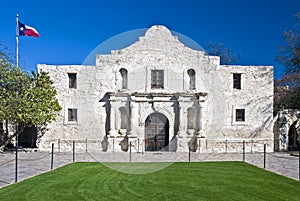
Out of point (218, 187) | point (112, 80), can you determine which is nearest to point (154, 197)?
point (218, 187)

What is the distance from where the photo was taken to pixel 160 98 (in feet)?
65.0

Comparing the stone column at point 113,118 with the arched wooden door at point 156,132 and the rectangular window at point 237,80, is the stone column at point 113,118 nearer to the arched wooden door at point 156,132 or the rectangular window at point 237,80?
the arched wooden door at point 156,132

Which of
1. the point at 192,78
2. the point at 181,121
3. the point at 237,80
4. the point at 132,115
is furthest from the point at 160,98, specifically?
the point at 237,80

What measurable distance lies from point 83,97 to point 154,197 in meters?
14.0

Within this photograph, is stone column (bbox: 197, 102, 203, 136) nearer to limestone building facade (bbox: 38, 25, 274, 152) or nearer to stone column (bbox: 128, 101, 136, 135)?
limestone building facade (bbox: 38, 25, 274, 152)

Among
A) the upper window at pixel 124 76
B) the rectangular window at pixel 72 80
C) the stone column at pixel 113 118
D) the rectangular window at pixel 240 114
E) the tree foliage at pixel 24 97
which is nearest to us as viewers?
the tree foliage at pixel 24 97

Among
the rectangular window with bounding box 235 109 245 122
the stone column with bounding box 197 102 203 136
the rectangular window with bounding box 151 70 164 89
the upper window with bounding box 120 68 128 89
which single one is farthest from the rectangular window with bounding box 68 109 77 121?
the rectangular window with bounding box 235 109 245 122

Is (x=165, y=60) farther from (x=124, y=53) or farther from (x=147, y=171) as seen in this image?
(x=147, y=171)

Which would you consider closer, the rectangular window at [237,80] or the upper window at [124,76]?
the upper window at [124,76]

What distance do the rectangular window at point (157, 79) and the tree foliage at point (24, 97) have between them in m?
6.33

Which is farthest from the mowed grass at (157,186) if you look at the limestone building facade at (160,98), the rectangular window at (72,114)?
the rectangular window at (72,114)

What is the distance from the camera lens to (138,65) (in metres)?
20.3

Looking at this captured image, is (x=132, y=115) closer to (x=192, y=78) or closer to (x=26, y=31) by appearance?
(x=192, y=78)

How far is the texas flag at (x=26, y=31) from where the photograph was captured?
19.3 meters
